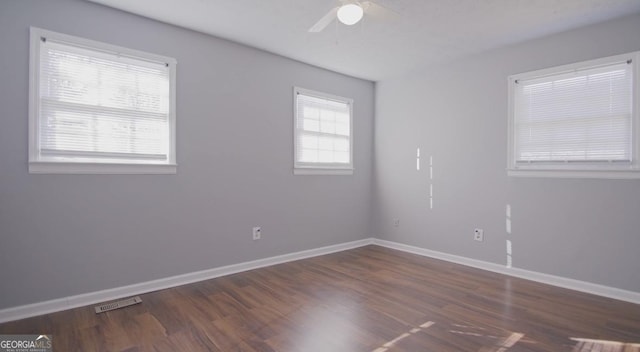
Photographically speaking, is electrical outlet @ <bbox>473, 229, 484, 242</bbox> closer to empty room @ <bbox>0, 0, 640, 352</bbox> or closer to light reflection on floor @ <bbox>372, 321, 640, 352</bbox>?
empty room @ <bbox>0, 0, 640, 352</bbox>

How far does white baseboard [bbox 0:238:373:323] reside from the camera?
2.41m

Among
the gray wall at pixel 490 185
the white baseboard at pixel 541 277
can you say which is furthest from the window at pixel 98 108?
the white baseboard at pixel 541 277

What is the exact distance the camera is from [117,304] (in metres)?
2.66

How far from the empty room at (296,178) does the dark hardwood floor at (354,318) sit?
0.8 inches

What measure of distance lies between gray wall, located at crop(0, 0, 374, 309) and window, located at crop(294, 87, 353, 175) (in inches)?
5.3

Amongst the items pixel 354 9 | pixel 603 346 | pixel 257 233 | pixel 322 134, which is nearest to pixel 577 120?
pixel 603 346

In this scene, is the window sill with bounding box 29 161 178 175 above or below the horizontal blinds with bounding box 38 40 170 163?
below

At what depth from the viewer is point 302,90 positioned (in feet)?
13.6

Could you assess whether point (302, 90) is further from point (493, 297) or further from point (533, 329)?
point (533, 329)

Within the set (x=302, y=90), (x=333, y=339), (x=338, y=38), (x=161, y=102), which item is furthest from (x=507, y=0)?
(x=161, y=102)

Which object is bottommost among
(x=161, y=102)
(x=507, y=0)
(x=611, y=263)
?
(x=611, y=263)

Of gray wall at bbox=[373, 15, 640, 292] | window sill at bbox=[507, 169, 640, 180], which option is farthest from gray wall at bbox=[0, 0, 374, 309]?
window sill at bbox=[507, 169, 640, 180]

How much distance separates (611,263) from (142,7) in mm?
4733

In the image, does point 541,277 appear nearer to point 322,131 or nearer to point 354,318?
point 354,318
